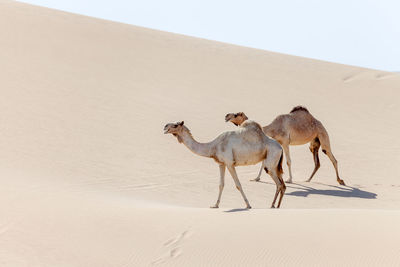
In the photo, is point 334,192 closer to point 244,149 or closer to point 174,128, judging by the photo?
point 244,149

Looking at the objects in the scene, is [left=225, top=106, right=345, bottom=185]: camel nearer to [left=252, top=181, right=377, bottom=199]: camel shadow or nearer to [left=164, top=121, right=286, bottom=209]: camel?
[left=252, top=181, right=377, bottom=199]: camel shadow

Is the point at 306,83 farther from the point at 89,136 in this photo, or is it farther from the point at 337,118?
the point at 89,136

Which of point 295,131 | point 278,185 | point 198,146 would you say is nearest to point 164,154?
point 295,131

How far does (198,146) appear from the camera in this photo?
32.8 feet

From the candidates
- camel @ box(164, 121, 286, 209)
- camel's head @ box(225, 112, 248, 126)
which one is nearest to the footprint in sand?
camel @ box(164, 121, 286, 209)

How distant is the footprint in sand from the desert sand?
0.08 feet

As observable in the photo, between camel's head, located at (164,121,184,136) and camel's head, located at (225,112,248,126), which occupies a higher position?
camel's head, located at (225,112,248,126)

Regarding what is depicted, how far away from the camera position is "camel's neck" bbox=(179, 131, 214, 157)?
9922 millimetres

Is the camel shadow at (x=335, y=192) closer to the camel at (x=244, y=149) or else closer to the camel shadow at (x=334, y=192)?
the camel shadow at (x=334, y=192)

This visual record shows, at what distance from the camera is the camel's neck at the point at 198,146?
32.6ft

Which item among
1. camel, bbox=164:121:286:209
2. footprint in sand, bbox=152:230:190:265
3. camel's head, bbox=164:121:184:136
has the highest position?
camel's head, bbox=164:121:184:136

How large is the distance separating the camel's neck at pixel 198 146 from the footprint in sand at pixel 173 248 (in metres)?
2.07

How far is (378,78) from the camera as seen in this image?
30859 mm

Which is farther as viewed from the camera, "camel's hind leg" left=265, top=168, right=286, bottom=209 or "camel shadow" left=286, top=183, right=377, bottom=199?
"camel shadow" left=286, top=183, right=377, bottom=199
